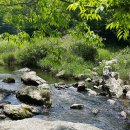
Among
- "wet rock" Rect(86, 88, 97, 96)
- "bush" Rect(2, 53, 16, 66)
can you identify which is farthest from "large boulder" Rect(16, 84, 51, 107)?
"bush" Rect(2, 53, 16, 66)

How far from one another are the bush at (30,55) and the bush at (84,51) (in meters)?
3.31

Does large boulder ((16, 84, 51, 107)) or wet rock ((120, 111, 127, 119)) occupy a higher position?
large boulder ((16, 84, 51, 107))

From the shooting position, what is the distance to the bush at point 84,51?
30516 millimetres

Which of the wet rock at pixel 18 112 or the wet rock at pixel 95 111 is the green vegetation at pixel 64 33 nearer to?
the wet rock at pixel 18 112

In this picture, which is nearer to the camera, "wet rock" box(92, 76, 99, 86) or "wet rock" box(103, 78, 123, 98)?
"wet rock" box(103, 78, 123, 98)

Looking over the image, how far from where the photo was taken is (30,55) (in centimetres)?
3084

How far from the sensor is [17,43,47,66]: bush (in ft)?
100

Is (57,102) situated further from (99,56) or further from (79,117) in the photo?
(99,56)

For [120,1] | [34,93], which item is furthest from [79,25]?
[34,93]

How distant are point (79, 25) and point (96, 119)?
551 cm

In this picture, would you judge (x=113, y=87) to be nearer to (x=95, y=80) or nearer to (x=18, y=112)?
(x=95, y=80)

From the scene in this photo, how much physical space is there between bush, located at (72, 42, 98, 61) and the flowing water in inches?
431

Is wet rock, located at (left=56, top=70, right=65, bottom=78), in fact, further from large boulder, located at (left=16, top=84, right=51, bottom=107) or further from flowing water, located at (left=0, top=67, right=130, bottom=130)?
large boulder, located at (left=16, top=84, right=51, bottom=107)

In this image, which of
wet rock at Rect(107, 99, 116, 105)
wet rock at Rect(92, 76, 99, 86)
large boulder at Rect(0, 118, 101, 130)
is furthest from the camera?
wet rock at Rect(92, 76, 99, 86)
